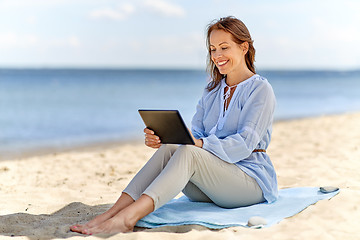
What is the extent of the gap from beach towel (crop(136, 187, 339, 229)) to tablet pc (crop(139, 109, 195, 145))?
0.54 metres

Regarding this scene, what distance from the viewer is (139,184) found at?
3354mm

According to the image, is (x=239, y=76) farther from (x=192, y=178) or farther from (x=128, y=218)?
(x=128, y=218)

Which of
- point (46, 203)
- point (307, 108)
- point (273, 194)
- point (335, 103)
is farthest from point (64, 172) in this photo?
point (335, 103)

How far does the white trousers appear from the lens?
3.21 metres

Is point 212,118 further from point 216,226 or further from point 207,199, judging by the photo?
point 216,226

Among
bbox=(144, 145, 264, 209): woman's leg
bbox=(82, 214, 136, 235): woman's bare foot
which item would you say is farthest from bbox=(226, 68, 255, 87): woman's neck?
bbox=(82, 214, 136, 235): woman's bare foot

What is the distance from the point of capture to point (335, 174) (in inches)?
202

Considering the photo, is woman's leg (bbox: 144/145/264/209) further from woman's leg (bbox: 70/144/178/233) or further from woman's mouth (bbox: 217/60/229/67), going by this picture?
woman's mouth (bbox: 217/60/229/67)

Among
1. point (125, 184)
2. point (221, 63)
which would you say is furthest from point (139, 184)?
point (125, 184)

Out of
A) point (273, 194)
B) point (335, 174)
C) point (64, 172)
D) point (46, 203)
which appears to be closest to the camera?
point (273, 194)

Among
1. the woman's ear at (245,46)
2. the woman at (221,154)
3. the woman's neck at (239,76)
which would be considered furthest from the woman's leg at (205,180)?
the woman's ear at (245,46)

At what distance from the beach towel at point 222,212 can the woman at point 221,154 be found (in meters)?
0.08

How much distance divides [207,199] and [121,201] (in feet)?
2.46

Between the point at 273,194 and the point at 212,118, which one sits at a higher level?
the point at 212,118
